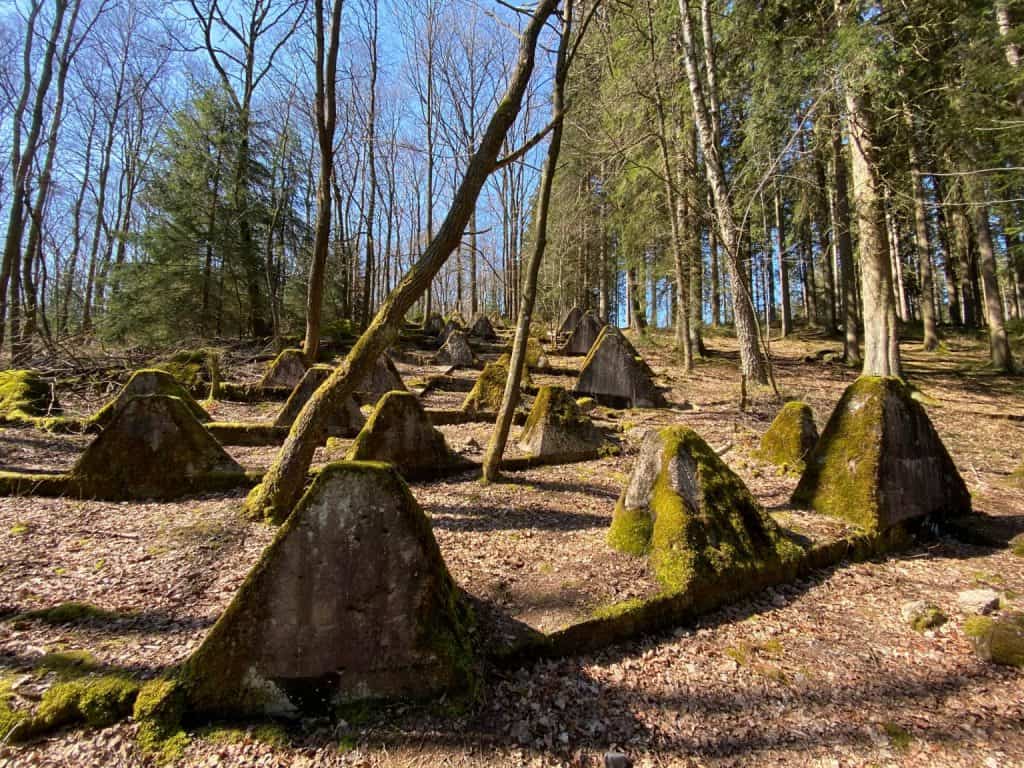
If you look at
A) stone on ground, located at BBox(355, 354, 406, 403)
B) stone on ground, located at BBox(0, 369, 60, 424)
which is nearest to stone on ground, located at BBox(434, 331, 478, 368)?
stone on ground, located at BBox(355, 354, 406, 403)

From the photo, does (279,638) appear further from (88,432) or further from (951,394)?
(951,394)

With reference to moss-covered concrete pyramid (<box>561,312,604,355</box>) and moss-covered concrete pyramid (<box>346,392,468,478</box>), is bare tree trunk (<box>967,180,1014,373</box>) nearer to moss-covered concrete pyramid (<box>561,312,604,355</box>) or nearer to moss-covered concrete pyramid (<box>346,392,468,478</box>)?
moss-covered concrete pyramid (<box>561,312,604,355</box>)

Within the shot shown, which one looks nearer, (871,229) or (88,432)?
(88,432)

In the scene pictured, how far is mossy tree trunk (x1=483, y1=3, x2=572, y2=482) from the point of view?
16.1 ft

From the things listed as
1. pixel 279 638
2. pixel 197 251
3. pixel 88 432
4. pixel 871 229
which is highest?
pixel 197 251

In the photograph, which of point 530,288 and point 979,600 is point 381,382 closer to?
point 530,288

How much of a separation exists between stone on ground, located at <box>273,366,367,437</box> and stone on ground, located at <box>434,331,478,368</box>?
22.0 ft

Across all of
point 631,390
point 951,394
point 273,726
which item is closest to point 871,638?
point 273,726

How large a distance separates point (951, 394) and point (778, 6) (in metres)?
9.42

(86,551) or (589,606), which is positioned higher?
(86,551)

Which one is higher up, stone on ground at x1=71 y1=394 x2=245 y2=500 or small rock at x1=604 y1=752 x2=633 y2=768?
stone on ground at x1=71 y1=394 x2=245 y2=500

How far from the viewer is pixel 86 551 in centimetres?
361

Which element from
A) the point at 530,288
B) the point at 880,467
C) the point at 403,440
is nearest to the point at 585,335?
the point at 530,288

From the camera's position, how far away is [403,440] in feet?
17.6
